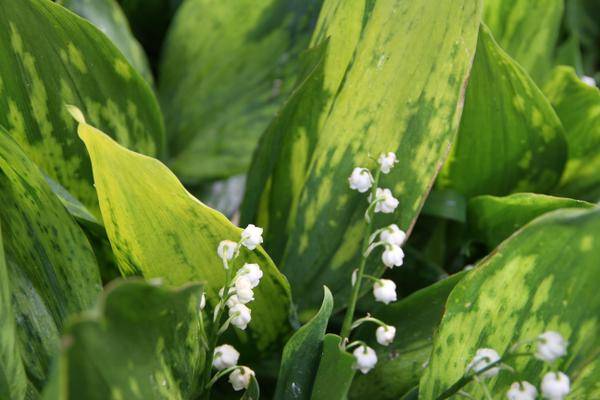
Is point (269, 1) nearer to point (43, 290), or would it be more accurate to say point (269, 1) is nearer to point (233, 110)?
point (233, 110)

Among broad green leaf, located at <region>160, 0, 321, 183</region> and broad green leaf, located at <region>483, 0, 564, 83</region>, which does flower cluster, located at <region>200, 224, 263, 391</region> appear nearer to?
broad green leaf, located at <region>160, 0, 321, 183</region>

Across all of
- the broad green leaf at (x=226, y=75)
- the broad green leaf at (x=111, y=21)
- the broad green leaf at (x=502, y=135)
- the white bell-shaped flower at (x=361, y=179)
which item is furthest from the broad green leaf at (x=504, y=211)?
the broad green leaf at (x=111, y=21)

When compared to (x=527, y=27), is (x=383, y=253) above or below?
below

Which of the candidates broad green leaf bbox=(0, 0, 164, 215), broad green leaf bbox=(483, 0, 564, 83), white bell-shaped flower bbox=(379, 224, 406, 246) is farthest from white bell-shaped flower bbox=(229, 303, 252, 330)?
broad green leaf bbox=(483, 0, 564, 83)

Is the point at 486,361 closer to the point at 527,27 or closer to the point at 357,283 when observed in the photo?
the point at 357,283

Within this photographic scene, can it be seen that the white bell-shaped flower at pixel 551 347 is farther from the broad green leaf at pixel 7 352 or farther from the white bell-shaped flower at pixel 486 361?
the broad green leaf at pixel 7 352

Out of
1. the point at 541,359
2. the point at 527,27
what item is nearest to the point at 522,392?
the point at 541,359
